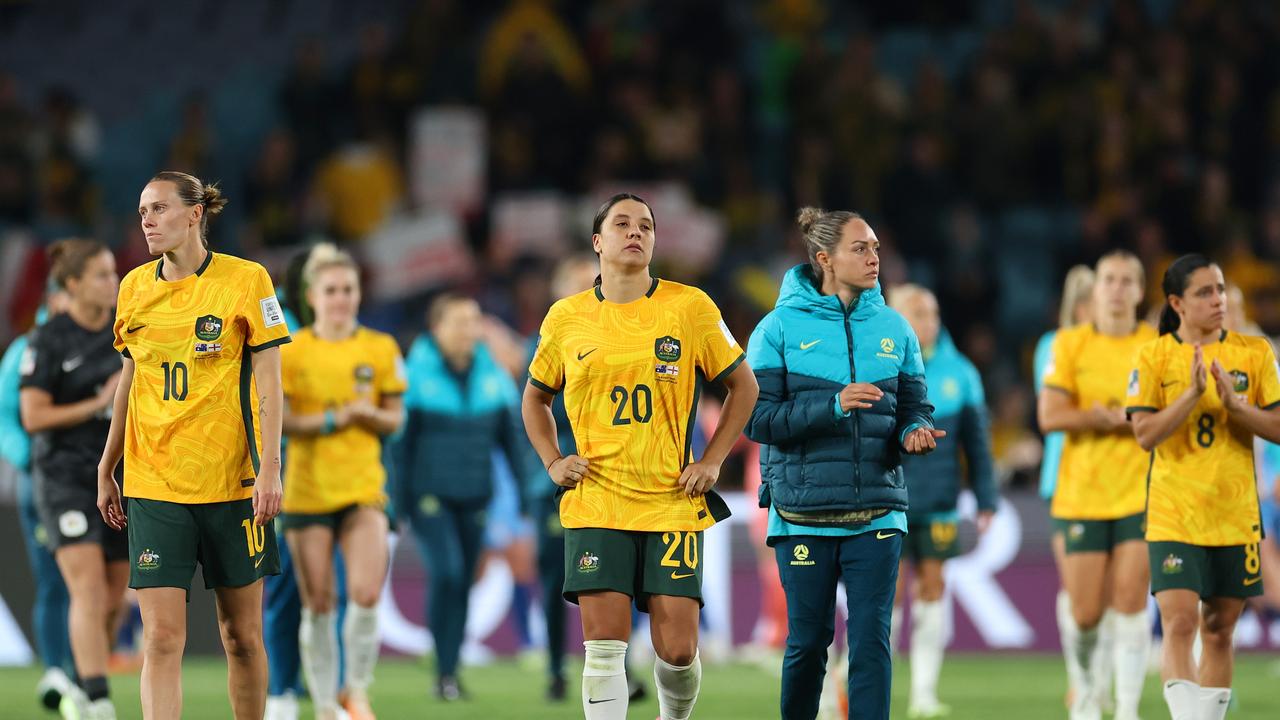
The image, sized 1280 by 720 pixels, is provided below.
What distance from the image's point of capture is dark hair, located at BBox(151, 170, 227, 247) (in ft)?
25.3

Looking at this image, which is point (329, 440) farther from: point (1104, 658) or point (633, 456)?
point (1104, 658)

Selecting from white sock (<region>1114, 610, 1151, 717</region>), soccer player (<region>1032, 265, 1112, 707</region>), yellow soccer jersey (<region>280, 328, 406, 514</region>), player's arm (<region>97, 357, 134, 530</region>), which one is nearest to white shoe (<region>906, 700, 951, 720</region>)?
soccer player (<region>1032, 265, 1112, 707</region>)

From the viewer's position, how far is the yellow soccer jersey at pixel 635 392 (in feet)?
25.0

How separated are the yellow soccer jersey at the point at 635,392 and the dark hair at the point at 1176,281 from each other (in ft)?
7.50

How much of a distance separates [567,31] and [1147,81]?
660cm

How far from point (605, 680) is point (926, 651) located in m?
4.28

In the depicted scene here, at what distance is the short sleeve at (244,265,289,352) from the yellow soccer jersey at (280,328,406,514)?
2255 millimetres

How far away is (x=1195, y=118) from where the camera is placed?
2019 centimetres

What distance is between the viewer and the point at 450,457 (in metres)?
12.4

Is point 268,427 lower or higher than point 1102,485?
higher

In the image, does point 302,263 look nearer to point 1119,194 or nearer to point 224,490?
point 224,490

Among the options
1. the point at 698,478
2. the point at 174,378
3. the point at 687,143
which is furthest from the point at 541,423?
the point at 687,143

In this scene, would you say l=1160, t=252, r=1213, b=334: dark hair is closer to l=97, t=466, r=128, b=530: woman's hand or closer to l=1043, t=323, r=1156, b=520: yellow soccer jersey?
l=1043, t=323, r=1156, b=520: yellow soccer jersey

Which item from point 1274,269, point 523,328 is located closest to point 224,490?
point 523,328
